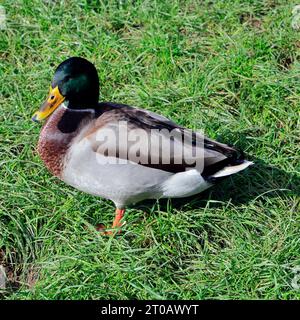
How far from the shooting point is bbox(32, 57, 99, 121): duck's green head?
158 inches

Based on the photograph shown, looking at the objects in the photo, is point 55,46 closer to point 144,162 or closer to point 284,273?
point 144,162

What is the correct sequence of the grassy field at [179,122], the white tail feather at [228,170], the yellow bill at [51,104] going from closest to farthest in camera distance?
the grassy field at [179,122]
the white tail feather at [228,170]
the yellow bill at [51,104]

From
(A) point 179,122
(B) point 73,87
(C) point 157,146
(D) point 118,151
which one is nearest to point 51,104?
(B) point 73,87

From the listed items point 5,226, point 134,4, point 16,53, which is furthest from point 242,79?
point 5,226

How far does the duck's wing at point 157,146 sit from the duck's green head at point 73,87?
188 mm

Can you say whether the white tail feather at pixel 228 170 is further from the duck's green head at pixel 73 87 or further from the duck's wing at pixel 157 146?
the duck's green head at pixel 73 87

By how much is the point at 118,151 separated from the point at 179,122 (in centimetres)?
94

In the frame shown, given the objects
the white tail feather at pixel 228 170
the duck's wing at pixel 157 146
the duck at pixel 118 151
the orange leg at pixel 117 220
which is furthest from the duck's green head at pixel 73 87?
the white tail feather at pixel 228 170

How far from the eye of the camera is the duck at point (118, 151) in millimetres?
3869

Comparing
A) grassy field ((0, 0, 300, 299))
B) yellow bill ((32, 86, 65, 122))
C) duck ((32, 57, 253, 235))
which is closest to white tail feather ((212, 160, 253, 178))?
duck ((32, 57, 253, 235))

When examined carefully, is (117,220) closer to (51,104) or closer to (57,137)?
(57,137)

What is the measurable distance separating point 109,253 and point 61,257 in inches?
9.8

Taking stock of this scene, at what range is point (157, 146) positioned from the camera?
3.87 m

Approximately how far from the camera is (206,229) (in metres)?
4.08
